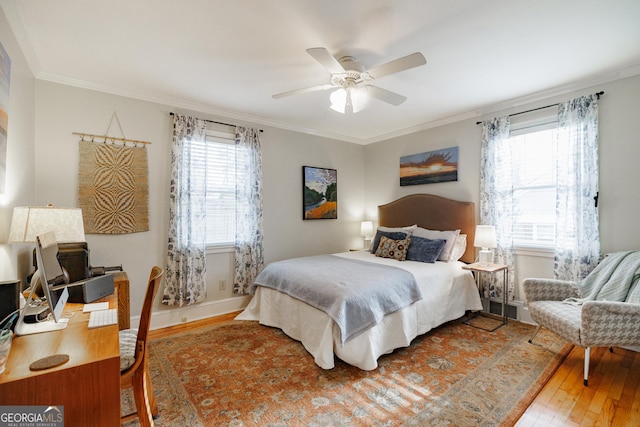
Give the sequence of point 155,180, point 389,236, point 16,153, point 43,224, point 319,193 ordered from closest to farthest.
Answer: point 43,224 → point 16,153 → point 155,180 → point 389,236 → point 319,193

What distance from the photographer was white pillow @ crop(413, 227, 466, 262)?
142 inches

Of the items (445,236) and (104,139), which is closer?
(104,139)

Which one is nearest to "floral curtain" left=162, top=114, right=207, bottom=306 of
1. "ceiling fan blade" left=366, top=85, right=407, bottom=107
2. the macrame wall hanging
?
the macrame wall hanging

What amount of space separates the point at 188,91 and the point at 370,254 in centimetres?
302

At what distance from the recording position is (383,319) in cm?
251

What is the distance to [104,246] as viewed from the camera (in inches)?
116

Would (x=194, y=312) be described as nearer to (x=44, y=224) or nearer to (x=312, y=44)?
(x=44, y=224)

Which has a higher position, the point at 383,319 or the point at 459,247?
the point at 459,247

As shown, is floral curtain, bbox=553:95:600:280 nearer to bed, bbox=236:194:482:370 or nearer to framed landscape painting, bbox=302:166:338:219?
bed, bbox=236:194:482:370

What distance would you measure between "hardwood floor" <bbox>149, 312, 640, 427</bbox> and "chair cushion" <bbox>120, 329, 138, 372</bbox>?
2288mm

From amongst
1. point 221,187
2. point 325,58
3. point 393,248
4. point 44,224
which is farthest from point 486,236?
point 44,224

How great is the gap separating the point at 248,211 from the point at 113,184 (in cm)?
148

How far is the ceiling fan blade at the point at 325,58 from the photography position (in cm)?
189

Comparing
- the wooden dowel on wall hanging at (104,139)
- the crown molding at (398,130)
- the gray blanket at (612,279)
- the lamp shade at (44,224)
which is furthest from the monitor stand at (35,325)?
the gray blanket at (612,279)
